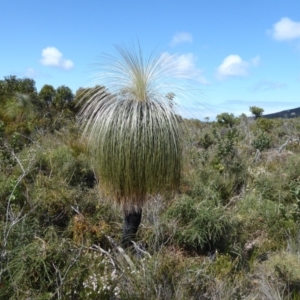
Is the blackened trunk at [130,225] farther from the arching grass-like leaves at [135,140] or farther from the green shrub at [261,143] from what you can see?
the green shrub at [261,143]

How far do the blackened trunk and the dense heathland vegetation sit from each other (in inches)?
5.1

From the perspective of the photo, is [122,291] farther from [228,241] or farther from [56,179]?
[56,179]

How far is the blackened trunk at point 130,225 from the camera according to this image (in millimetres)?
4066

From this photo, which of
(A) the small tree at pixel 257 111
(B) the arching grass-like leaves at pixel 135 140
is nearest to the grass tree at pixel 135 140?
(B) the arching grass-like leaves at pixel 135 140

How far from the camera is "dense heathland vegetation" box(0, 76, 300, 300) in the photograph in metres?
2.95

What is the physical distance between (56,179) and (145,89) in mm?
3354

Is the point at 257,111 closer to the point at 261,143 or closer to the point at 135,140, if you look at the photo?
the point at 261,143

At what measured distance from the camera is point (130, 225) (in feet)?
13.6

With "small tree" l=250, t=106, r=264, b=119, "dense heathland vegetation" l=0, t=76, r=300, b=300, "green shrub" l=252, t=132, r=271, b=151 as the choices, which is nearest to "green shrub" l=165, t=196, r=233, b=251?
"dense heathland vegetation" l=0, t=76, r=300, b=300

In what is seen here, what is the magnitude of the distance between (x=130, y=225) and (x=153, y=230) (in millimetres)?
780

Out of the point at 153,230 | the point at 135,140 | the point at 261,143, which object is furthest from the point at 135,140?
the point at 261,143

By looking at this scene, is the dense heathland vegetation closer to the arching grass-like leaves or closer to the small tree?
the arching grass-like leaves

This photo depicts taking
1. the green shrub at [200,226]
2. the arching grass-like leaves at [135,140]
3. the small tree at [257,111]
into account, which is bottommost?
the green shrub at [200,226]

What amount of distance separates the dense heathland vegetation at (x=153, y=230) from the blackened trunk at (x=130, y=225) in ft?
0.43
